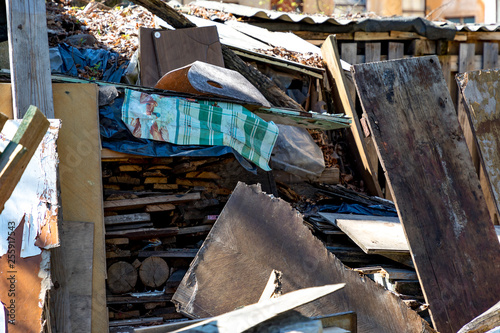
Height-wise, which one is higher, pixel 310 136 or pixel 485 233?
pixel 310 136

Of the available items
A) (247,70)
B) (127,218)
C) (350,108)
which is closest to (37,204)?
(127,218)

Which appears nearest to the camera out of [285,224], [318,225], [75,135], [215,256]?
[215,256]

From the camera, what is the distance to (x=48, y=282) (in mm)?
3467

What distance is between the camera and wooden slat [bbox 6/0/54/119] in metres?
4.41

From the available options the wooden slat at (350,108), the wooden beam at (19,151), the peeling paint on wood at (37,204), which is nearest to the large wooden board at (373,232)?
the wooden slat at (350,108)

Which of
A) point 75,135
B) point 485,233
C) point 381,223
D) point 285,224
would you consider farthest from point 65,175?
point 485,233

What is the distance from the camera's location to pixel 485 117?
4312 mm

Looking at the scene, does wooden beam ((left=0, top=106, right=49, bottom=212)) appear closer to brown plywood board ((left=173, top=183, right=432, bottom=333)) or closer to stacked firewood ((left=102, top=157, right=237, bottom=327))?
brown plywood board ((left=173, top=183, right=432, bottom=333))

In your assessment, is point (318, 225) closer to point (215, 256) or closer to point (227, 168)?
point (227, 168)

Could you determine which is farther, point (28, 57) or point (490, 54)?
point (490, 54)

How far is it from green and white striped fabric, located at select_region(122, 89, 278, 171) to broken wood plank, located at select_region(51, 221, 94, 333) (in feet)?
3.30

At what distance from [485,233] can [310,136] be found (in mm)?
2446

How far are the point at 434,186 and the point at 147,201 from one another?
2343 millimetres

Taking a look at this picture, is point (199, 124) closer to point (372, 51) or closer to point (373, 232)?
point (373, 232)
